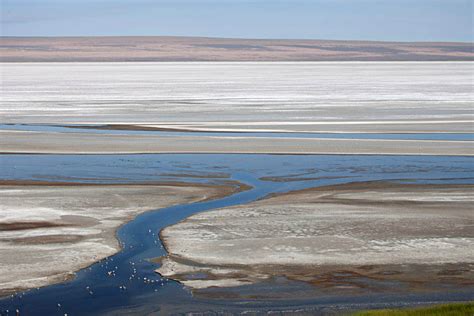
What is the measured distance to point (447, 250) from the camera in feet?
40.3

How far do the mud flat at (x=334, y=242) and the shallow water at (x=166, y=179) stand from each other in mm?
391

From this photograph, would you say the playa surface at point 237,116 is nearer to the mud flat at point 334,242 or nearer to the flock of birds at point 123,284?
the mud flat at point 334,242

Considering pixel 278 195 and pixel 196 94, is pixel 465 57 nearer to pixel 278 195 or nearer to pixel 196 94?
pixel 196 94

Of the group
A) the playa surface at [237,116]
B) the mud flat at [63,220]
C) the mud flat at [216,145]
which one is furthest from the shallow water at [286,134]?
the mud flat at [63,220]

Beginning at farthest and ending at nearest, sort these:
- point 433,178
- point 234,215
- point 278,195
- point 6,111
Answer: point 6,111
point 433,178
point 278,195
point 234,215

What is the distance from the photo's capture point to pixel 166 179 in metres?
18.2

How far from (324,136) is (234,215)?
10.7 meters

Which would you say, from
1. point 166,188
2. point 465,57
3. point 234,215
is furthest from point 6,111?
point 465,57

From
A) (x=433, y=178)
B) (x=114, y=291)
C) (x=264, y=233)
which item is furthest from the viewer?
(x=433, y=178)

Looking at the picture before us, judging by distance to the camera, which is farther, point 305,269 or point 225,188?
point 225,188

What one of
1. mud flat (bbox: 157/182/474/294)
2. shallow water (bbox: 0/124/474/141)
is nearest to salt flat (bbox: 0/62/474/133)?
shallow water (bbox: 0/124/474/141)

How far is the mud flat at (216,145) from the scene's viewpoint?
22.0m

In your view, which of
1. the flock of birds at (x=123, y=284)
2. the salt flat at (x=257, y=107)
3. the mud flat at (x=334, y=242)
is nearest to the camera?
the flock of birds at (x=123, y=284)

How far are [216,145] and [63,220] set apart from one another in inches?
366
